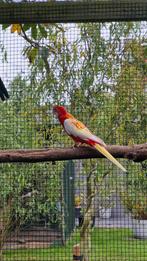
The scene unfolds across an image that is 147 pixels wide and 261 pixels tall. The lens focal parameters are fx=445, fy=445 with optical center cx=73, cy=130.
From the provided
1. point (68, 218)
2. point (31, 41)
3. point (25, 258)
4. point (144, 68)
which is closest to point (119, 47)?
point (144, 68)

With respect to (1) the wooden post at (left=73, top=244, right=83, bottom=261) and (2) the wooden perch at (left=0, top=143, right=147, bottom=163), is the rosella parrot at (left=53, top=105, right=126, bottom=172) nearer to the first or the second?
(2) the wooden perch at (left=0, top=143, right=147, bottom=163)

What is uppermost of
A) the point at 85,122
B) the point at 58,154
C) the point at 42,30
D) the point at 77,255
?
the point at 42,30

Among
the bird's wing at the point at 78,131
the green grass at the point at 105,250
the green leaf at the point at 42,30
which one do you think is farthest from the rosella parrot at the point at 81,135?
the green grass at the point at 105,250

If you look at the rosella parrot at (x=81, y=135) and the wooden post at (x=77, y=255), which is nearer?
the rosella parrot at (x=81, y=135)

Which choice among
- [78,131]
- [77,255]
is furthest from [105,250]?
[78,131]

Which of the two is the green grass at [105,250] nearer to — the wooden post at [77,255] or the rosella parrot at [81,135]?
the wooden post at [77,255]

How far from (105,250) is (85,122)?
0.28m

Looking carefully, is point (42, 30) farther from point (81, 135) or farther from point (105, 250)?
point (105, 250)

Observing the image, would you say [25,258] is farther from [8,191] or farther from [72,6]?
[72,6]

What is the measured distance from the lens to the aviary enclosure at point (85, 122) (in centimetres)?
92

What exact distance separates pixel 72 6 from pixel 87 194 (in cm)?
40

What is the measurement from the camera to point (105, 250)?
960 millimetres

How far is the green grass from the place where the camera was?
96 cm

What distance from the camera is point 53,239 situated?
113cm
